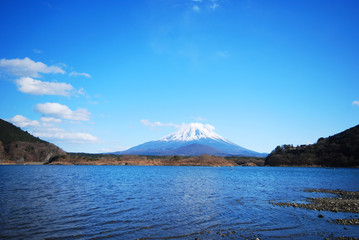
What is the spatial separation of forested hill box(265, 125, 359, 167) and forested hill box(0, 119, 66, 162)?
17914cm

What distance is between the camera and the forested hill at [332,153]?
150 meters

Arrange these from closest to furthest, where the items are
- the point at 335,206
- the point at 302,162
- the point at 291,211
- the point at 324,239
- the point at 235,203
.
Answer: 1. the point at 324,239
2. the point at 291,211
3. the point at 335,206
4. the point at 235,203
5. the point at 302,162

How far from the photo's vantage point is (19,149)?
170375mm

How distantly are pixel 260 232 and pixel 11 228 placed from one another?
47.7 ft

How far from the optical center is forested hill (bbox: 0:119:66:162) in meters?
166

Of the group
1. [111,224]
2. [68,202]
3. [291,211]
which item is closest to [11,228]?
[111,224]

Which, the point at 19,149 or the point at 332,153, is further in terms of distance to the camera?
the point at 19,149

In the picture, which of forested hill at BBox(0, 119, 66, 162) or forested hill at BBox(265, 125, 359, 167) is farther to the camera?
forested hill at BBox(0, 119, 66, 162)

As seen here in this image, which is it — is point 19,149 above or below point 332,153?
above

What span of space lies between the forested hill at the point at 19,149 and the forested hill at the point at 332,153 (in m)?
179

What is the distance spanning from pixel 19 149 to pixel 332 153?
8181 inches

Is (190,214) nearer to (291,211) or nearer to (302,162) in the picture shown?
(291,211)

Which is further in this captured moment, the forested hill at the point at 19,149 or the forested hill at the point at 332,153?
the forested hill at the point at 19,149

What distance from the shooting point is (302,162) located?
183m
